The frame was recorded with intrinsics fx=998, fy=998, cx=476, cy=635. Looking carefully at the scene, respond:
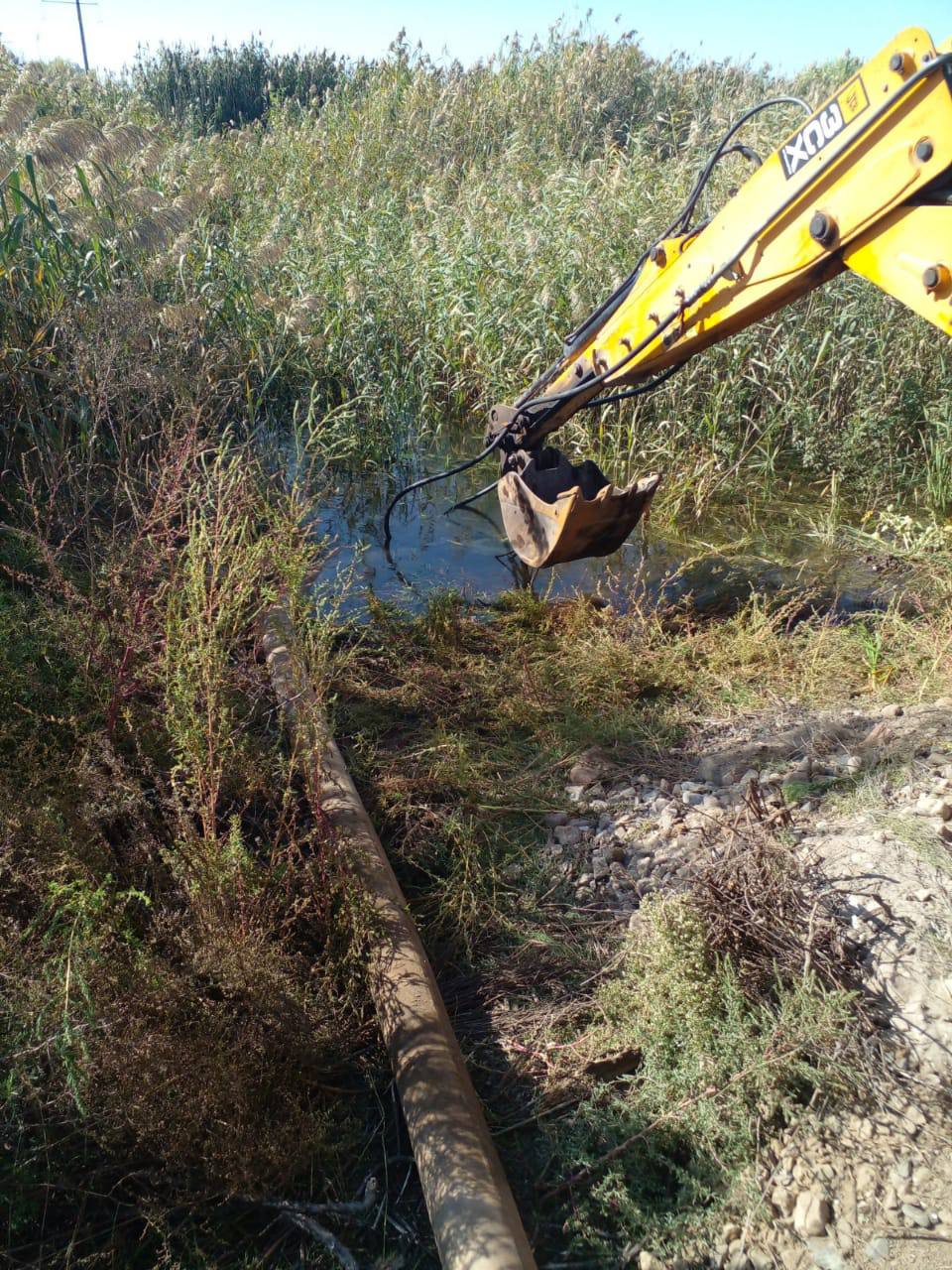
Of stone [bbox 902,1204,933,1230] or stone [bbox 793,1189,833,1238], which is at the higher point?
stone [bbox 793,1189,833,1238]

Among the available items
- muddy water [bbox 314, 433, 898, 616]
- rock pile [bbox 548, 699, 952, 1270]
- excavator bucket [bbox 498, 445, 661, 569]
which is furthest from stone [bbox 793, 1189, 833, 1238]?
muddy water [bbox 314, 433, 898, 616]

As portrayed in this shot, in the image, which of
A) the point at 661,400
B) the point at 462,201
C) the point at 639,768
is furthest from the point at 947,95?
the point at 462,201

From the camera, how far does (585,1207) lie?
229cm

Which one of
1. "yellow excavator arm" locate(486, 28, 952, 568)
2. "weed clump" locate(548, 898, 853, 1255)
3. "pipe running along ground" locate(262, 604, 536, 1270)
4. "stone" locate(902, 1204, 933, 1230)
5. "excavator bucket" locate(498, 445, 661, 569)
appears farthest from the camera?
"excavator bucket" locate(498, 445, 661, 569)

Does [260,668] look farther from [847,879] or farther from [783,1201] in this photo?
[783,1201]

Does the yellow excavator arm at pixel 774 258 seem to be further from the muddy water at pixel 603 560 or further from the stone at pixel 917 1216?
the stone at pixel 917 1216

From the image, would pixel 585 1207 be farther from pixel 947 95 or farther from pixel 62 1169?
pixel 947 95

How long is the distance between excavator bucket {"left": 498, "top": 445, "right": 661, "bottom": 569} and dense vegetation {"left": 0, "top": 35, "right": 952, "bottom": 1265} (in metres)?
0.55

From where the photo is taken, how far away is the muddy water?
223 inches

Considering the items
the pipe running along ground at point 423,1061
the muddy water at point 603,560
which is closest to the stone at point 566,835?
the pipe running along ground at point 423,1061

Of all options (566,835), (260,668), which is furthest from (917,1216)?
(260,668)

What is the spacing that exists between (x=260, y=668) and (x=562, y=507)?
1.44m

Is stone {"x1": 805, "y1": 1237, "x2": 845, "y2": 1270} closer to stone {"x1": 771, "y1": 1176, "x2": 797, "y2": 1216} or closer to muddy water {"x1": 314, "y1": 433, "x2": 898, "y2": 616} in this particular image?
stone {"x1": 771, "y1": 1176, "x2": 797, "y2": 1216}

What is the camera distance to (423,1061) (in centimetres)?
244
